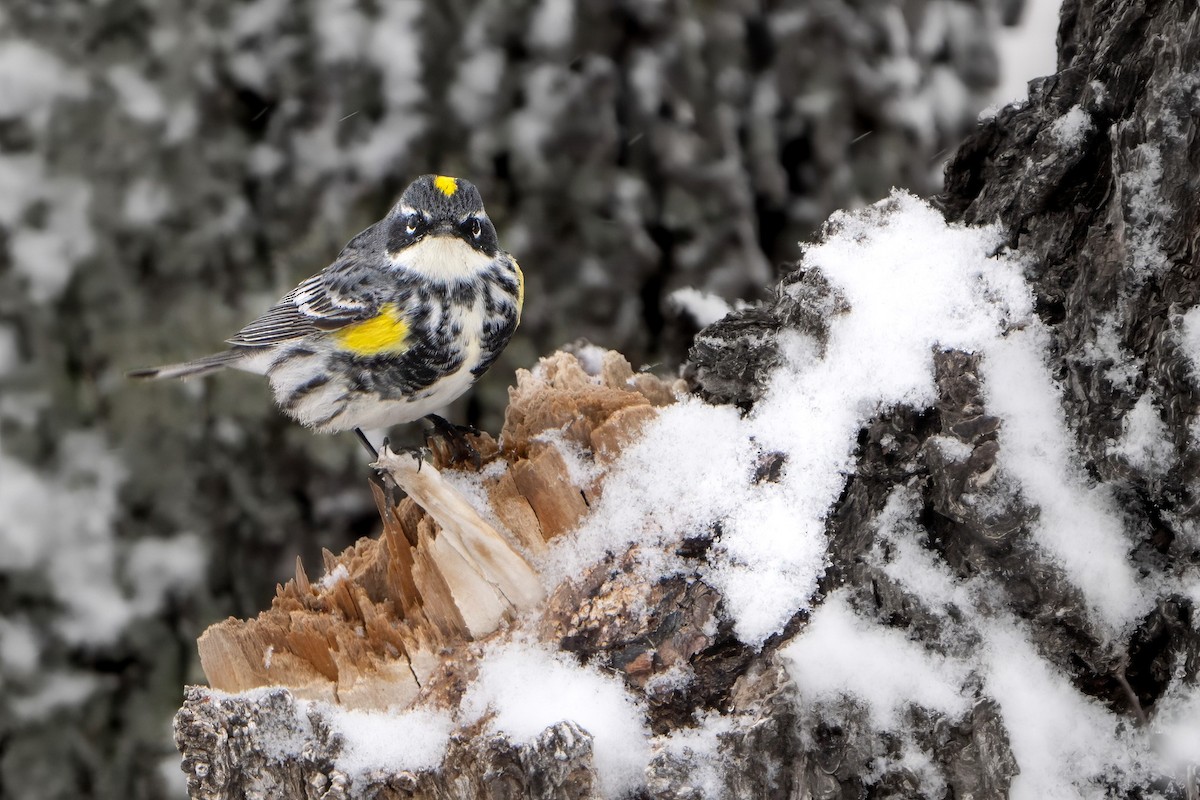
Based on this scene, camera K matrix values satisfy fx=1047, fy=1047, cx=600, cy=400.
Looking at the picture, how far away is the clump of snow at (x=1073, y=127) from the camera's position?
1679mm

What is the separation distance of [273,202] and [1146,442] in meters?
2.18

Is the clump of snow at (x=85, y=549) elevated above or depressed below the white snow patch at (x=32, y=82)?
below

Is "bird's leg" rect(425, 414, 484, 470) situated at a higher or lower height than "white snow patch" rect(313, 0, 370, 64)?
lower

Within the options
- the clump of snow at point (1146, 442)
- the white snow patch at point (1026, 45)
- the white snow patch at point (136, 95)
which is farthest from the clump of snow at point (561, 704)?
the white snow patch at point (1026, 45)

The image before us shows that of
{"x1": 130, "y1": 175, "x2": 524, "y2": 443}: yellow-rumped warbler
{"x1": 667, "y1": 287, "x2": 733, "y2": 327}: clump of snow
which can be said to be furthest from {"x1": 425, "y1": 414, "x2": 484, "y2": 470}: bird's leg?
{"x1": 667, "y1": 287, "x2": 733, "y2": 327}: clump of snow

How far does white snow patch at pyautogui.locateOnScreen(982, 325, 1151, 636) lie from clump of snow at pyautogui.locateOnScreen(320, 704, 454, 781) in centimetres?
93

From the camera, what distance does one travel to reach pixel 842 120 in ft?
9.55

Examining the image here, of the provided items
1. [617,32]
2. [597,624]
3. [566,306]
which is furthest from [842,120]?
[597,624]

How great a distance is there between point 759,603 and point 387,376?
1050mm

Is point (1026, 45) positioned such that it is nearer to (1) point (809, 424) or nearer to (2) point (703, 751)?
(1) point (809, 424)

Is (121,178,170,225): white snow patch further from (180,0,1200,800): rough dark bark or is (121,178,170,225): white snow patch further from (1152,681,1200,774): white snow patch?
(1152,681,1200,774): white snow patch

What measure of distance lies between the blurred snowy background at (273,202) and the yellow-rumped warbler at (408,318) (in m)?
0.44

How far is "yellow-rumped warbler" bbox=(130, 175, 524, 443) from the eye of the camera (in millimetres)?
2268

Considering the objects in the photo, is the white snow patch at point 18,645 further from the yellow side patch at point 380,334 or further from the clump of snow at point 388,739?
the clump of snow at point 388,739
